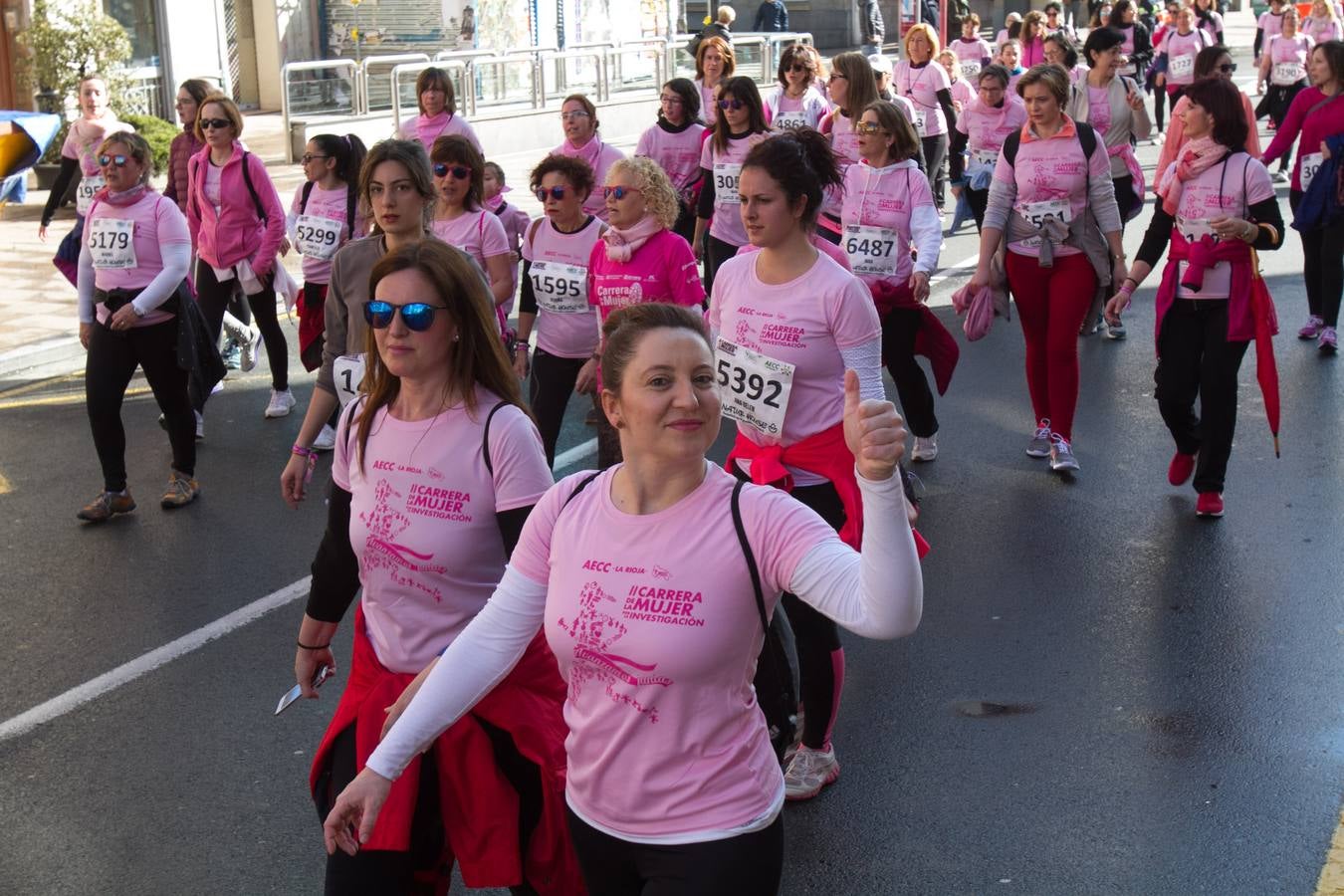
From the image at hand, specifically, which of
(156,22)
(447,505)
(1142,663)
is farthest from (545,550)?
(156,22)

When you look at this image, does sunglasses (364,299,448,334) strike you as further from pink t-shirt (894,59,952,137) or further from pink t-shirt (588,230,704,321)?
pink t-shirt (894,59,952,137)

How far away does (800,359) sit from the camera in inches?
198

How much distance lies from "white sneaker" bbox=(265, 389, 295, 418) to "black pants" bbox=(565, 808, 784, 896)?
728 cm

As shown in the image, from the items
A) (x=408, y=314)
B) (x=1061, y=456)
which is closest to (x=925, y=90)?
(x=1061, y=456)

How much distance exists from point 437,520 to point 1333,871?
2.69m

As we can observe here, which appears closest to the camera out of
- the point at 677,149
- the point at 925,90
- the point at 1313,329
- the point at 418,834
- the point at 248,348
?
the point at 418,834

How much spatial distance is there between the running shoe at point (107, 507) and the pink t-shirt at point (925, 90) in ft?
29.9

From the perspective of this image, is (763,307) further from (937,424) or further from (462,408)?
(937,424)

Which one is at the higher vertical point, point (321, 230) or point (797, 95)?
point (797, 95)

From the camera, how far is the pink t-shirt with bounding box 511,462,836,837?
2980 millimetres

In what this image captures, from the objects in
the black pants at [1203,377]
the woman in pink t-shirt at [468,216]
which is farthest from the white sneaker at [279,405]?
the black pants at [1203,377]

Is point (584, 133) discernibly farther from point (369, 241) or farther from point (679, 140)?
point (369, 241)

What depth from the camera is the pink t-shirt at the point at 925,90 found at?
50.1 feet

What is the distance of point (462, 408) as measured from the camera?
3.75 meters
